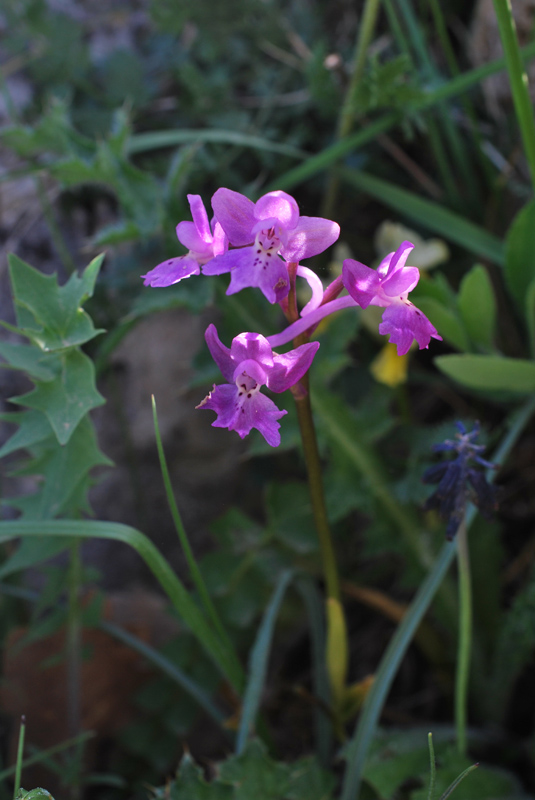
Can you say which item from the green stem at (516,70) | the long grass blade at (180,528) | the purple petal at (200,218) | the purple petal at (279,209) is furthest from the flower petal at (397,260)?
the green stem at (516,70)

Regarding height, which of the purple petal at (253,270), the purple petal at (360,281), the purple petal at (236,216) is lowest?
the purple petal at (360,281)

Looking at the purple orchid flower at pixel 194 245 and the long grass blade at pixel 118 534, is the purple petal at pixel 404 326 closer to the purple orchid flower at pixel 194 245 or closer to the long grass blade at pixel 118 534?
the purple orchid flower at pixel 194 245

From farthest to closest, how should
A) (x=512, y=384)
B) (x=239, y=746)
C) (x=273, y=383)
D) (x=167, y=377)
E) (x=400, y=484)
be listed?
(x=167, y=377)
(x=400, y=484)
(x=512, y=384)
(x=239, y=746)
(x=273, y=383)

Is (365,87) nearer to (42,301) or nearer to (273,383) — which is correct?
(42,301)

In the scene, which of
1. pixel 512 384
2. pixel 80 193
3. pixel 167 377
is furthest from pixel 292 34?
pixel 512 384

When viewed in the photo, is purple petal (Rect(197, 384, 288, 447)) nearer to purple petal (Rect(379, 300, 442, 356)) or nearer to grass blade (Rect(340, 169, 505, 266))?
purple petal (Rect(379, 300, 442, 356))
